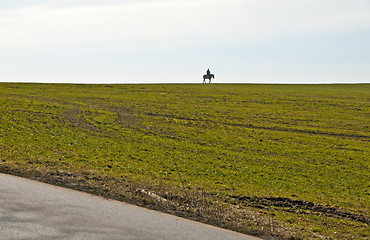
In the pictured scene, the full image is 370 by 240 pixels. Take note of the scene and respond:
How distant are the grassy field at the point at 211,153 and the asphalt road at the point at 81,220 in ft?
2.36

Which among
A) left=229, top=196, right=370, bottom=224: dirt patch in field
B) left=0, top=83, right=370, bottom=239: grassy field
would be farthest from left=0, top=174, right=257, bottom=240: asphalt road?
left=229, top=196, right=370, bottom=224: dirt patch in field

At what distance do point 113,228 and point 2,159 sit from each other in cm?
846

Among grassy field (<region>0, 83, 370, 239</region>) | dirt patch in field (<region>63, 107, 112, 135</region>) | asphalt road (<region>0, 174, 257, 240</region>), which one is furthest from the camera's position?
dirt patch in field (<region>63, 107, 112, 135</region>)

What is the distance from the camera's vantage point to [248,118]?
36562 millimetres

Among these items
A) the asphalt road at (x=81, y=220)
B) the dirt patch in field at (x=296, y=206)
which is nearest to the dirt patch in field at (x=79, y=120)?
the dirt patch in field at (x=296, y=206)

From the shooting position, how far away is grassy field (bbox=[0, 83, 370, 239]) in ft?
42.6

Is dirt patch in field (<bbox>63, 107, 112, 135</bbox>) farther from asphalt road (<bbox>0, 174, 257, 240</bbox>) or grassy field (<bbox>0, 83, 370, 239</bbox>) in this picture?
asphalt road (<bbox>0, 174, 257, 240</bbox>)

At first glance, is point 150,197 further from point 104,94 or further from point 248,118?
point 104,94

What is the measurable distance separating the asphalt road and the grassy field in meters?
0.72

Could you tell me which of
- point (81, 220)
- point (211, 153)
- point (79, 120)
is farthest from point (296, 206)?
point (79, 120)

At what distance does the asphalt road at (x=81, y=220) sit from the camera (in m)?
8.87

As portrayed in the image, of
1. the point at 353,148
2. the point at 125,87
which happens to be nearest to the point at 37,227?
the point at 353,148

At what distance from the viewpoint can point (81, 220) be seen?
965 centimetres

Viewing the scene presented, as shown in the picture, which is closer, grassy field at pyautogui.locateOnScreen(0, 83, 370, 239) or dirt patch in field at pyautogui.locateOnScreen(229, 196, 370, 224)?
grassy field at pyautogui.locateOnScreen(0, 83, 370, 239)
